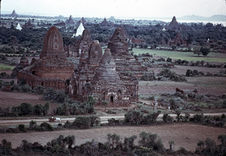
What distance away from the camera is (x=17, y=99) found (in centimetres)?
2705

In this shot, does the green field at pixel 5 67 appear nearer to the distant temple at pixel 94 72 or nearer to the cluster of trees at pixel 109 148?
the distant temple at pixel 94 72

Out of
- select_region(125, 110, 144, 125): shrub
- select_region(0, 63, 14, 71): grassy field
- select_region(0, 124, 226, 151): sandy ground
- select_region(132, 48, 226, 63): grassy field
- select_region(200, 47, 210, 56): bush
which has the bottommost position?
select_region(0, 124, 226, 151): sandy ground

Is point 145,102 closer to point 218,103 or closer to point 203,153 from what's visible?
point 218,103

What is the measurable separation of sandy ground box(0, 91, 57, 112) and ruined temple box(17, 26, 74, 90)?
276 cm

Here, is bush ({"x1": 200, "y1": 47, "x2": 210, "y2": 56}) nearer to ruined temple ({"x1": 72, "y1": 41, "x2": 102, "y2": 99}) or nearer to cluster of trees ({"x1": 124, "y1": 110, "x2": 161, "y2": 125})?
ruined temple ({"x1": 72, "y1": 41, "x2": 102, "y2": 99})

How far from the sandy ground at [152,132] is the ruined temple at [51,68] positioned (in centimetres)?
1167

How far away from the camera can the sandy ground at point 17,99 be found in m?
25.5

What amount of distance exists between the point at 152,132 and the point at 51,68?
1361cm

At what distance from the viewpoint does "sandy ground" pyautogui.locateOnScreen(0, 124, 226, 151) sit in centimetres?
1852

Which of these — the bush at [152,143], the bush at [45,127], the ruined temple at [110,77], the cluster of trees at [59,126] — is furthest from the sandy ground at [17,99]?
the bush at [152,143]

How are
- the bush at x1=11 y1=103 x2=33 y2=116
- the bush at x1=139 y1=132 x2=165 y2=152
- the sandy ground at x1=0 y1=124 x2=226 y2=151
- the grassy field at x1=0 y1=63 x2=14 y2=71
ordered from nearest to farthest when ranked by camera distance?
the bush at x1=139 y1=132 x2=165 y2=152 → the sandy ground at x1=0 y1=124 x2=226 y2=151 → the bush at x1=11 y1=103 x2=33 y2=116 → the grassy field at x1=0 y1=63 x2=14 y2=71

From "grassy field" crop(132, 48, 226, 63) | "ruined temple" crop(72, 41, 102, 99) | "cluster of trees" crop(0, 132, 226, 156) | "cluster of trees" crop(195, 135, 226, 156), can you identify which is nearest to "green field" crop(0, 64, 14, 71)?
"ruined temple" crop(72, 41, 102, 99)

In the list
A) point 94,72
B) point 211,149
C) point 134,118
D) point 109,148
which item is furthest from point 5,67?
point 211,149

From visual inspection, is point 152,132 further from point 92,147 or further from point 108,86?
point 108,86
